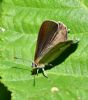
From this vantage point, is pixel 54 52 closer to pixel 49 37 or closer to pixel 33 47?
pixel 49 37

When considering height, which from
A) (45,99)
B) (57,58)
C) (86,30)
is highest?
(86,30)

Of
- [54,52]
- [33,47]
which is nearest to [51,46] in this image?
[54,52]

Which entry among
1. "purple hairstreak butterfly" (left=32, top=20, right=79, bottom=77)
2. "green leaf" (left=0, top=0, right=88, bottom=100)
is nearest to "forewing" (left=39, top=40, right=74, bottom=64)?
"purple hairstreak butterfly" (left=32, top=20, right=79, bottom=77)

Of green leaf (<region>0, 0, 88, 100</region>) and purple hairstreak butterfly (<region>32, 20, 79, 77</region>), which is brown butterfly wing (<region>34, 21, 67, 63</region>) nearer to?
purple hairstreak butterfly (<region>32, 20, 79, 77</region>)

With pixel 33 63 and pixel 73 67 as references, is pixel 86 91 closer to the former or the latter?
pixel 73 67

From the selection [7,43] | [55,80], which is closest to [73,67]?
[55,80]

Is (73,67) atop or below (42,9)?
below

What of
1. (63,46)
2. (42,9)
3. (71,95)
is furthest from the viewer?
(42,9)
